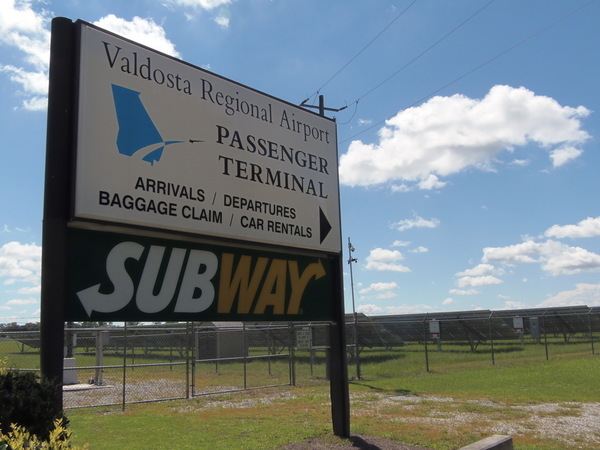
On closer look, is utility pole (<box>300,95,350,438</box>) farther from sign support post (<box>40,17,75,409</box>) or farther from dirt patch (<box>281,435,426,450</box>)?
sign support post (<box>40,17,75,409</box>)

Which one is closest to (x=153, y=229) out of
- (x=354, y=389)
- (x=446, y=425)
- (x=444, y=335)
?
(x=446, y=425)

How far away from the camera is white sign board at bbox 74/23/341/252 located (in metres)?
5.87

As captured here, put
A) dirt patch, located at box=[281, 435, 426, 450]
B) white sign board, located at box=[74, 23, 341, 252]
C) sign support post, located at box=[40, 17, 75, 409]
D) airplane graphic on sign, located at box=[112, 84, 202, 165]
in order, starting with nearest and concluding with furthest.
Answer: sign support post, located at box=[40, 17, 75, 409], white sign board, located at box=[74, 23, 341, 252], airplane graphic on sign, located at box=[112, 84, 202, 165], dirt patch, located at box=[281, 435, 426, 450]

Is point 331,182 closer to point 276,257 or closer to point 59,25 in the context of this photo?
point 276,257

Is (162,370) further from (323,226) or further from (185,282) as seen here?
(185,282)

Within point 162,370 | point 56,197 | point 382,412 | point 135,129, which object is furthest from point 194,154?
point 162,370

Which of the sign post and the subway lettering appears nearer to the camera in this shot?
the sign post

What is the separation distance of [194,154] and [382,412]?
24.0 ft

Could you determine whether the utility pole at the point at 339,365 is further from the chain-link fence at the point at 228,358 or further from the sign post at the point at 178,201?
→ the chain-link fence at the point at 228,358

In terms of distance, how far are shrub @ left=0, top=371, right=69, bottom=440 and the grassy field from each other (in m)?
4.64

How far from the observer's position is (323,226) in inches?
343

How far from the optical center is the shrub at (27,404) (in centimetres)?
362

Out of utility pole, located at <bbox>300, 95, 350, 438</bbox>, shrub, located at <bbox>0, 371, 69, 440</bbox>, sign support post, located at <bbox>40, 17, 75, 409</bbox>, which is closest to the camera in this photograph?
shrub, located at <bbox>0, 371, 69, 440</bbox>

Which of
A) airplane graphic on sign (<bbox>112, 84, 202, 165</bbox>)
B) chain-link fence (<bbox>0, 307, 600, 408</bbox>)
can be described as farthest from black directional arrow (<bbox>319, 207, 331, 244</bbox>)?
airplane graphic on sign (<bbox>112, 84, 202, 165</bbox>)
